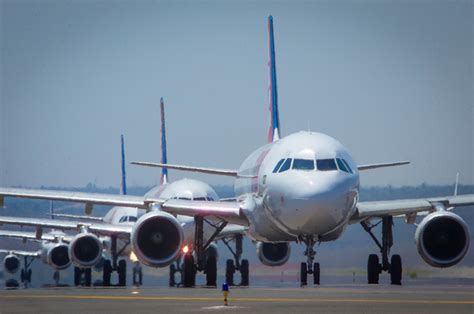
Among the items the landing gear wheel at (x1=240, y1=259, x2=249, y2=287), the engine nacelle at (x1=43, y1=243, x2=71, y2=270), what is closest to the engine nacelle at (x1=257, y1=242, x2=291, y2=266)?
the landing gear wheel at (x1=240, y1=259, x2=249, y2=287)

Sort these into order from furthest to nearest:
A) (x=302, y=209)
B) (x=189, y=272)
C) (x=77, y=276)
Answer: (x=77, y=276) → (x=189, y=272) → (x=302, y=209)

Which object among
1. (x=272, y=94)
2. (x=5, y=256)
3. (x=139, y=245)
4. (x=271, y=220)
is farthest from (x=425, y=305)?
(x=5, y=256)

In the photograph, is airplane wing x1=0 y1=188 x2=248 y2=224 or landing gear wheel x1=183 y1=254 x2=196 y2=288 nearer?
landing gear wheel x1=183 y1=254 x2=196 y2=288

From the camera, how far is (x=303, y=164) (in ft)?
97.8

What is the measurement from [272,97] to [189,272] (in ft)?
36.5

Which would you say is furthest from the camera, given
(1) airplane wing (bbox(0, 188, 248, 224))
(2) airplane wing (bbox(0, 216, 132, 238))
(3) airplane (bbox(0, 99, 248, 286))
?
(2) airplane wing (bbox(0, 216, 132, 238))

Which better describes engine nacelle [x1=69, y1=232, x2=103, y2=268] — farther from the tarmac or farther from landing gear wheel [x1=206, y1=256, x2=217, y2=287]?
the tarmac

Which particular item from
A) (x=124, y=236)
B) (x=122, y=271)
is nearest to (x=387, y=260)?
(x=122, y=271)

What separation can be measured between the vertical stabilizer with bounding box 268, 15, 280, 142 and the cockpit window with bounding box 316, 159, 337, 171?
10990 millimetres

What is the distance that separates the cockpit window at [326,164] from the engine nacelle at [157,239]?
5.19 metres

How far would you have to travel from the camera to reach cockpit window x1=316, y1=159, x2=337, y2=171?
29.3 meters

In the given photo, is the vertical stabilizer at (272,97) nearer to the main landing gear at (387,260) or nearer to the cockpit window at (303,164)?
the main landing gear at (387,260)

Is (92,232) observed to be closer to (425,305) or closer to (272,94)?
(272,94)

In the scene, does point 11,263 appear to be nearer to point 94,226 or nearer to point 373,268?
point 94,226
